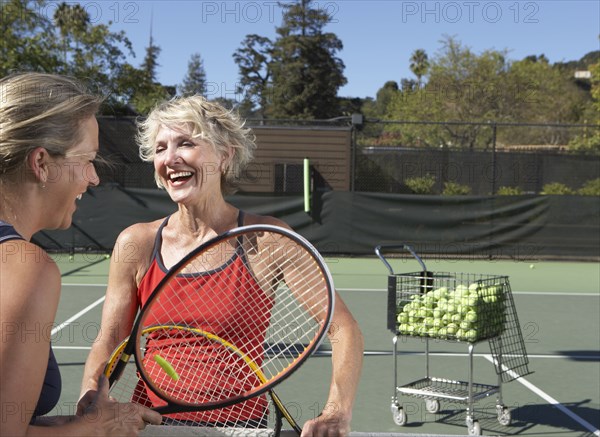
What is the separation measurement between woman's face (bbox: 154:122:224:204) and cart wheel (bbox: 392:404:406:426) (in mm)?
2939

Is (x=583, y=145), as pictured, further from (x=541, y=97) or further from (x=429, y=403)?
(x=429, y=403)

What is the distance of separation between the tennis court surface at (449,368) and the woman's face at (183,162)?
51 centimetres

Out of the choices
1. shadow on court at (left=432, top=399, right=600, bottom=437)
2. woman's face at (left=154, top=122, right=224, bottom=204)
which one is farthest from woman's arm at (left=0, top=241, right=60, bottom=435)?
shadow on court at (left=432, top=399, right=600, bottom=437)

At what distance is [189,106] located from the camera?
7.63 ft

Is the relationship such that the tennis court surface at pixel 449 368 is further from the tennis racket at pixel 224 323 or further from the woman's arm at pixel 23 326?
the woman's arm at pixel 23 326

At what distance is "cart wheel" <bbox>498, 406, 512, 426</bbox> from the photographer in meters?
4.90

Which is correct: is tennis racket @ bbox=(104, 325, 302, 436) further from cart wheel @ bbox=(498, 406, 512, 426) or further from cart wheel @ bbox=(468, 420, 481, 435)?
cart wheel @ bbox=(498, 406, 512, 426)

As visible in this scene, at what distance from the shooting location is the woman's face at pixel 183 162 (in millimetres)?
2363

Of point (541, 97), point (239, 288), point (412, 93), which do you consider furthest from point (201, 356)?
point (541, 97)

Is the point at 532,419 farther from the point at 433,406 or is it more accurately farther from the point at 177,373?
the point at 177,373

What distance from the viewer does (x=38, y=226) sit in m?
1.59

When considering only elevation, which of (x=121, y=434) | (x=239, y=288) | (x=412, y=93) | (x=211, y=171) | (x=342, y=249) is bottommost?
(x=342, y=249)

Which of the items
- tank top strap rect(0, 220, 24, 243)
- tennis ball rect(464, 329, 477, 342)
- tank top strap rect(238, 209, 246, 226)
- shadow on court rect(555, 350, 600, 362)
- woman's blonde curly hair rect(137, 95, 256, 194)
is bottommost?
shadow on court rect(555, 350, 600, 362)

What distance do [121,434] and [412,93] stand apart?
3273 centimetres
